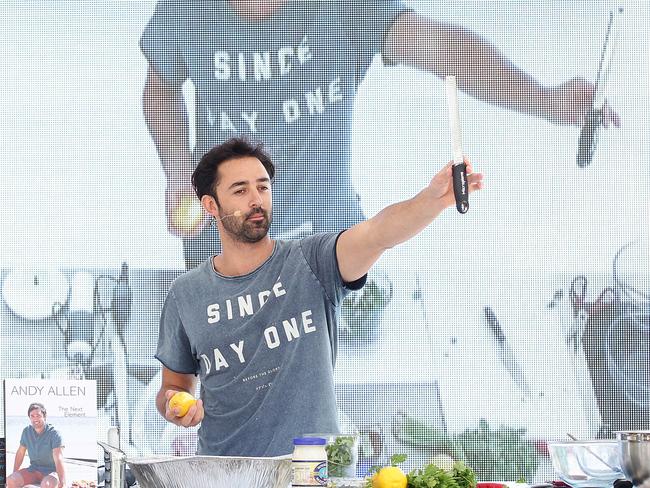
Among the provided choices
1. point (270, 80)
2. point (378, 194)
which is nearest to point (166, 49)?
point (270, 80)

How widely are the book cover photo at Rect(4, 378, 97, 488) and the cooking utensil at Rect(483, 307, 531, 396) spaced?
9.26ft

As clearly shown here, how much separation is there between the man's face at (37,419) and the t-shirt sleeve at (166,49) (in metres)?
2.85

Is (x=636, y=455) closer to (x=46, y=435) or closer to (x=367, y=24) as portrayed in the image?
(x=46, y=435)

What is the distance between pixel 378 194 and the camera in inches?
173

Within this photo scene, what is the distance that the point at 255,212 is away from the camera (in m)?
2.55

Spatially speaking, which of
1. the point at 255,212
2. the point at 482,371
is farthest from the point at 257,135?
the point at 255,212

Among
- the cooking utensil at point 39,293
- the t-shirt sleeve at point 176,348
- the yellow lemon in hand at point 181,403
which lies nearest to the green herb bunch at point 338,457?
the yellow lemon in hand at point 181,403

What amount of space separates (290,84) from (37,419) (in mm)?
2860

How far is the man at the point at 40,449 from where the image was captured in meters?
1.78

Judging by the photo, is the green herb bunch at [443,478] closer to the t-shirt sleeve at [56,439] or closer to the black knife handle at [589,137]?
the t-shirt sleeve at [56,439]

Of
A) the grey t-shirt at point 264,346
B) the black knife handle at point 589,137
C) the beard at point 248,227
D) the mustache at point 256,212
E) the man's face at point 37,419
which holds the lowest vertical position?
the man's face at point 37,419

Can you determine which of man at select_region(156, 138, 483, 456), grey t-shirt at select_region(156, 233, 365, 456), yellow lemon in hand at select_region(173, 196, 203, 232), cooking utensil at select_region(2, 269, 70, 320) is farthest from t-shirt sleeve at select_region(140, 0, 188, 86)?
grey t-shirt at select_region(156, 233, 365, 456)

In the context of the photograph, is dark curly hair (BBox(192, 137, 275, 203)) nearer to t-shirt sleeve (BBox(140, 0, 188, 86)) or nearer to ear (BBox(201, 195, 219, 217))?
ear (BBox(201, 195, 219, 217))

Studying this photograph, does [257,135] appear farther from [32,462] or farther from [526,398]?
[32,462]
